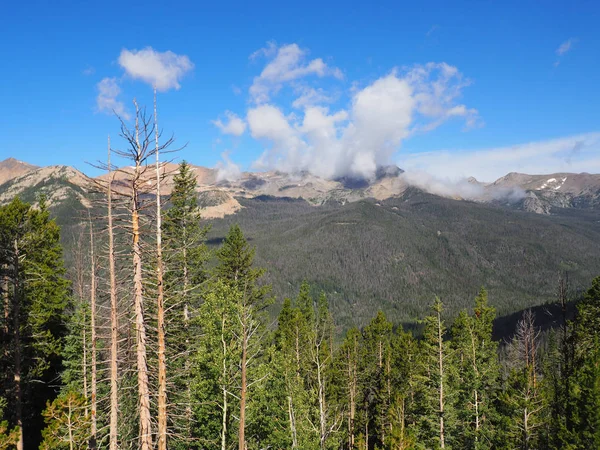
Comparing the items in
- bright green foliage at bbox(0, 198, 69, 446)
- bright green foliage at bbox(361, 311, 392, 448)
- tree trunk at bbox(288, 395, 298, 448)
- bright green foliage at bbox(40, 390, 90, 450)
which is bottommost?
bright green foliage at bbox(361, 311, 392, 448)

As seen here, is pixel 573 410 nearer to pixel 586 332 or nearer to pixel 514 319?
pixel 586 332

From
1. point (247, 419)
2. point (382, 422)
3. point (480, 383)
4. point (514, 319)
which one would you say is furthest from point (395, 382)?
point (514, 319)

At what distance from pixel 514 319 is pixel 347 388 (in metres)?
163

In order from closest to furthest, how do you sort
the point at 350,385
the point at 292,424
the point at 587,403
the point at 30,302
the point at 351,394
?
the point at 587,403
the point at 292,424
the point at 30,302
the point at 351,394
the point at 350,385

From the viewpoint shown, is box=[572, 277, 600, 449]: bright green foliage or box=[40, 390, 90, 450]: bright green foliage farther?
box=[572, 277, 600, 449]: bright green foliage

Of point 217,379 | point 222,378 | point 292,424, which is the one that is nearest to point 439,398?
point 292,424

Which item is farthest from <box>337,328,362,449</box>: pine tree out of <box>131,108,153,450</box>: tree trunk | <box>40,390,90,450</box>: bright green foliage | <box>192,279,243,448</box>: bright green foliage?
<box>131,108,153,450</box>: tree trunk

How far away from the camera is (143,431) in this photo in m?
10.2

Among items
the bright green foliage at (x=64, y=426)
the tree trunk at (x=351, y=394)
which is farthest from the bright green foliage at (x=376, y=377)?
the bright green foliage at (x=64, y=426)

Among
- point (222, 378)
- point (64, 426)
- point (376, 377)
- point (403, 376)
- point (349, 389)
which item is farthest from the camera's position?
point (376, 377)

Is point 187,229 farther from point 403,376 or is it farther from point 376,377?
point 376,377

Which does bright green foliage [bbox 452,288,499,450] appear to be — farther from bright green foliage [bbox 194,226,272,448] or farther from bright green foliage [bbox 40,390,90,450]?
bright green foliage [bbox 40,390,90,450]

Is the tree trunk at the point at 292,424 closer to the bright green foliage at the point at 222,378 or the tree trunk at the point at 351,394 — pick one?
the bright green foliage at the point at 222,378

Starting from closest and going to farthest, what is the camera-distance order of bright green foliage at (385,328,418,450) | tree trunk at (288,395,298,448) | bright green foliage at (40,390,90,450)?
bright green foliage at (40,390,90,450)
tree trunk at (288,395,298,448)
bright green foliage at (385,328,418,450)
